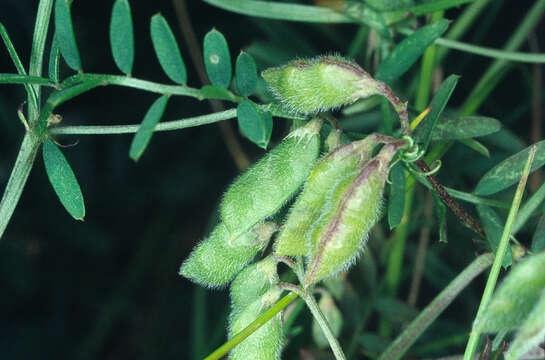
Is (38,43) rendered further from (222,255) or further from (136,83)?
(222,255)

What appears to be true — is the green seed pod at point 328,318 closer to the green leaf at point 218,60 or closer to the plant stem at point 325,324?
the plant stem at point 325,324

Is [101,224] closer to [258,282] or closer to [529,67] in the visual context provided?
[258,282]

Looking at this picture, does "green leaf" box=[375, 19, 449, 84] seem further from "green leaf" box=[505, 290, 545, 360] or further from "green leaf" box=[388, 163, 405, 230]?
"green leaf" box=[505, 290, 545, 360]

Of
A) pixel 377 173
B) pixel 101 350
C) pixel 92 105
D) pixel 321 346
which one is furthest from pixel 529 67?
pixel 101 350

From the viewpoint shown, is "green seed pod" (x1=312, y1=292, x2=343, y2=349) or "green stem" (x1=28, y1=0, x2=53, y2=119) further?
"green seed pod" (x1=312, y1=292, x2=343, y2=349)

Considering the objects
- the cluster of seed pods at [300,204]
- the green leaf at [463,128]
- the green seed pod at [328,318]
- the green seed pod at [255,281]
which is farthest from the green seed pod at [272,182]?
the green seed pod at [328,318]

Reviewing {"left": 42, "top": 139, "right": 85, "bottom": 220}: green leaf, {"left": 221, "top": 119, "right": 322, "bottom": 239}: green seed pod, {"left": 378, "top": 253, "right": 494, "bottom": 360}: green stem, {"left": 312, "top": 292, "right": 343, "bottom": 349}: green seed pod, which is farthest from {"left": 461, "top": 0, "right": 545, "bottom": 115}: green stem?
{"left": 42, "top": 139, "right": 85, "bottom": 220}: green leaf
